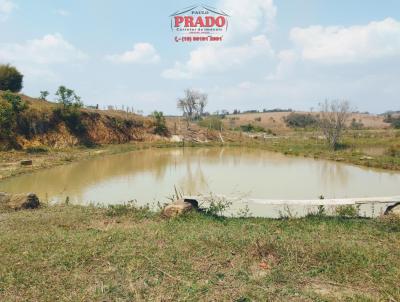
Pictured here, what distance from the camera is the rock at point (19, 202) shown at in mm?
9367

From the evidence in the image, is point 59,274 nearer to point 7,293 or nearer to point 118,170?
point 7,293

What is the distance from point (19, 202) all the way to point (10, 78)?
2859 centimetres

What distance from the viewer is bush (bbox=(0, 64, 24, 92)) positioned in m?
33.3

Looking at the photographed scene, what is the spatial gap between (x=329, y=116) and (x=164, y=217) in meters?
29.7

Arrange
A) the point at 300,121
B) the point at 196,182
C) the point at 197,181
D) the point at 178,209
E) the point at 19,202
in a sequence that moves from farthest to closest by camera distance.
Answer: the point at 300,121
the point at 197,181
the point at 196,182
the point at 19,202
the point at 178,209

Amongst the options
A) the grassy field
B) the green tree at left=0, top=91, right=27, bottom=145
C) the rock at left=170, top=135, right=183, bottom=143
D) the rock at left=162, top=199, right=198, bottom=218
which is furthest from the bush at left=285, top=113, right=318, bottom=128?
the grassy field

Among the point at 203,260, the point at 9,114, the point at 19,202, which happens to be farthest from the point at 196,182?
the point at 9,114

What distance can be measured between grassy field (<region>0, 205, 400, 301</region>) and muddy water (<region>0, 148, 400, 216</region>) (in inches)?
116

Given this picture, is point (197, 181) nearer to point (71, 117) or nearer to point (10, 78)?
point (71, 117)

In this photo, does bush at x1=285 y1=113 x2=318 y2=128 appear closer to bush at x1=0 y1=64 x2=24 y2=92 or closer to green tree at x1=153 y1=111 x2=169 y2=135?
green tree at x1=153 y1=111 x2=169 y2=135

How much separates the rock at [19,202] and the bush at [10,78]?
27.8 meters

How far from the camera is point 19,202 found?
30.9 feet

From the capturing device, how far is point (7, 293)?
4.63 metres

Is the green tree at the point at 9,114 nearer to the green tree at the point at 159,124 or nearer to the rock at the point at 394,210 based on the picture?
the green tree at the point at 159,124
